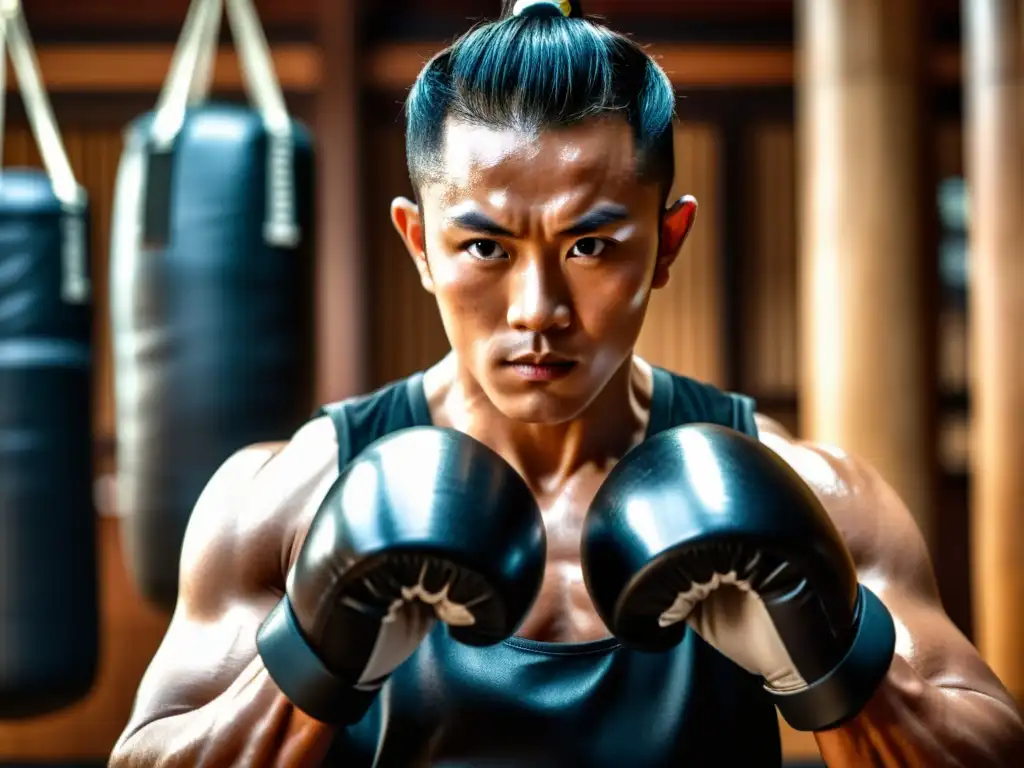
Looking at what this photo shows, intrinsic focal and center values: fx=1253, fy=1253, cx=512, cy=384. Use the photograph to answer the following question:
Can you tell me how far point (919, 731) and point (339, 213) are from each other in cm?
394

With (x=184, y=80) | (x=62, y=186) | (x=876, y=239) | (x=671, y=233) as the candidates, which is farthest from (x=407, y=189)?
(x=671, y=233)

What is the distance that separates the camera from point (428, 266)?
1459 mm

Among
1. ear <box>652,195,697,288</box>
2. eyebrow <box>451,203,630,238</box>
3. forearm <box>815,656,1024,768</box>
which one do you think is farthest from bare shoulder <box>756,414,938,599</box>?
eyebrow <box>451,203,630,238</box>

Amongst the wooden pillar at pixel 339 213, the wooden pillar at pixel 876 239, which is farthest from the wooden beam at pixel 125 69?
the wooden pillar at pixel 876 239

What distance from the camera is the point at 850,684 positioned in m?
1.24

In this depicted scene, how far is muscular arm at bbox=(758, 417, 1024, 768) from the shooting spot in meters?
1.30

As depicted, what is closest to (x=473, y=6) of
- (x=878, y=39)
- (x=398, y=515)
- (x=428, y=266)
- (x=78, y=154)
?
(x=78, y=154)

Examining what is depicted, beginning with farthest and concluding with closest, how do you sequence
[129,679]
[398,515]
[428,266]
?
[129,679] < [428,266] < [398,515]

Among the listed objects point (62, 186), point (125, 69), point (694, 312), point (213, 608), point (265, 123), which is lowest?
point (213, 608)

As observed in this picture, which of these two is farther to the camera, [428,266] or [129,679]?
[129,679]

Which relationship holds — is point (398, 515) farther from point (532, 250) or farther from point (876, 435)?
point (876, 435)

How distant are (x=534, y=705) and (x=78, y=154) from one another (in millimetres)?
4425

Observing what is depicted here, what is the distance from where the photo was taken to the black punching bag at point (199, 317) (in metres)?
3.06

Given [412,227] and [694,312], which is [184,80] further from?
[694,312]
